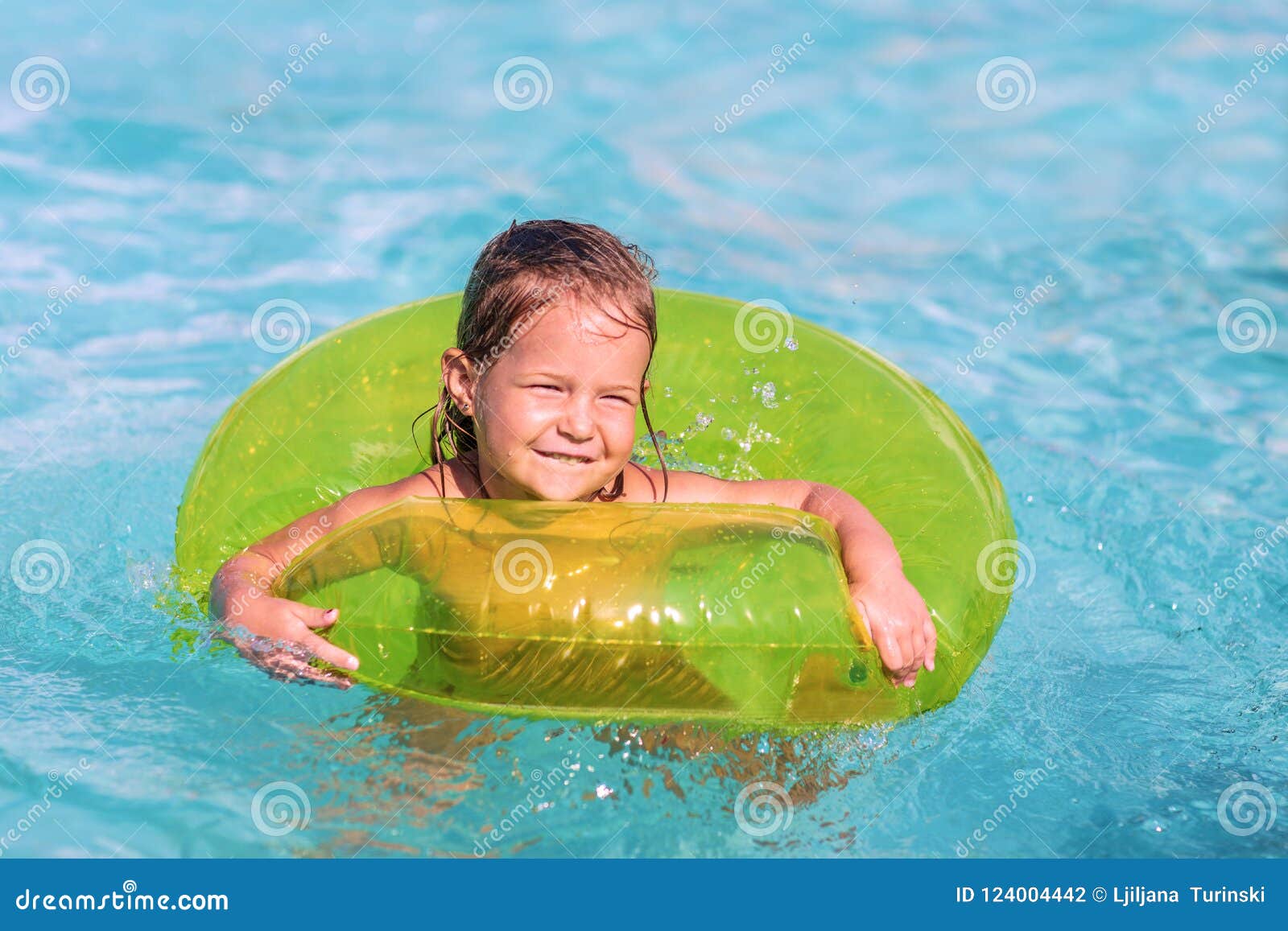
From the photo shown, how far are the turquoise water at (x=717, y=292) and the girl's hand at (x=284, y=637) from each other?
201mm

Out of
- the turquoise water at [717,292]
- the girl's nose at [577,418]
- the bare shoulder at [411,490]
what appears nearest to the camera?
the turquoise water at [717,292]

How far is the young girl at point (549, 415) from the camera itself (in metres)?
2.70

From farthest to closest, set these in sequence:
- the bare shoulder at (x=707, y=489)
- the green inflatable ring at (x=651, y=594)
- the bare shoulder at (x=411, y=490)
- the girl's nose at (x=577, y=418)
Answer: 1. the bare shoulder at (x=707, y=489)
2. the bare shoulder at (x=411, y=490)
3. the girl's nose at (x=577, y=418)
4. the green inflatable ring at (x=651, y=594)

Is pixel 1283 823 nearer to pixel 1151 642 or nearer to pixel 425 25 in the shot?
pixel 1151 642

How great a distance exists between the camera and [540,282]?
2.94 metres

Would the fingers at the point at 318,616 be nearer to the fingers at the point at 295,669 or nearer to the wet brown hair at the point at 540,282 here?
the fingers at the point at 295,669

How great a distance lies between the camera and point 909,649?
8.74 feet

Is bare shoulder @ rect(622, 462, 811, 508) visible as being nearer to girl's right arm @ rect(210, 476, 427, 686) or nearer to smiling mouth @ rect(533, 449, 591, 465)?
smiling mouth @ rect(533, 449, 591, 465)

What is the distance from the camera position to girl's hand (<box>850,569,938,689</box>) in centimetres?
263

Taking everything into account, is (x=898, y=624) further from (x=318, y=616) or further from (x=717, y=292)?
(x=717, y=292)

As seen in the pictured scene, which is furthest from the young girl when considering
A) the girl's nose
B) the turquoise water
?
the turquoise water

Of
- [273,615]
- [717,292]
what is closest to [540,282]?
[273,615]

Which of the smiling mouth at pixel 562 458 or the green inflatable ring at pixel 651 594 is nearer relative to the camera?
the green inflatable ring at pixel 651 594

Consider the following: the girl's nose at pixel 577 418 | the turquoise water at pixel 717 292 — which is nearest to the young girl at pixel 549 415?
the girl's nose at pixel 577 418
